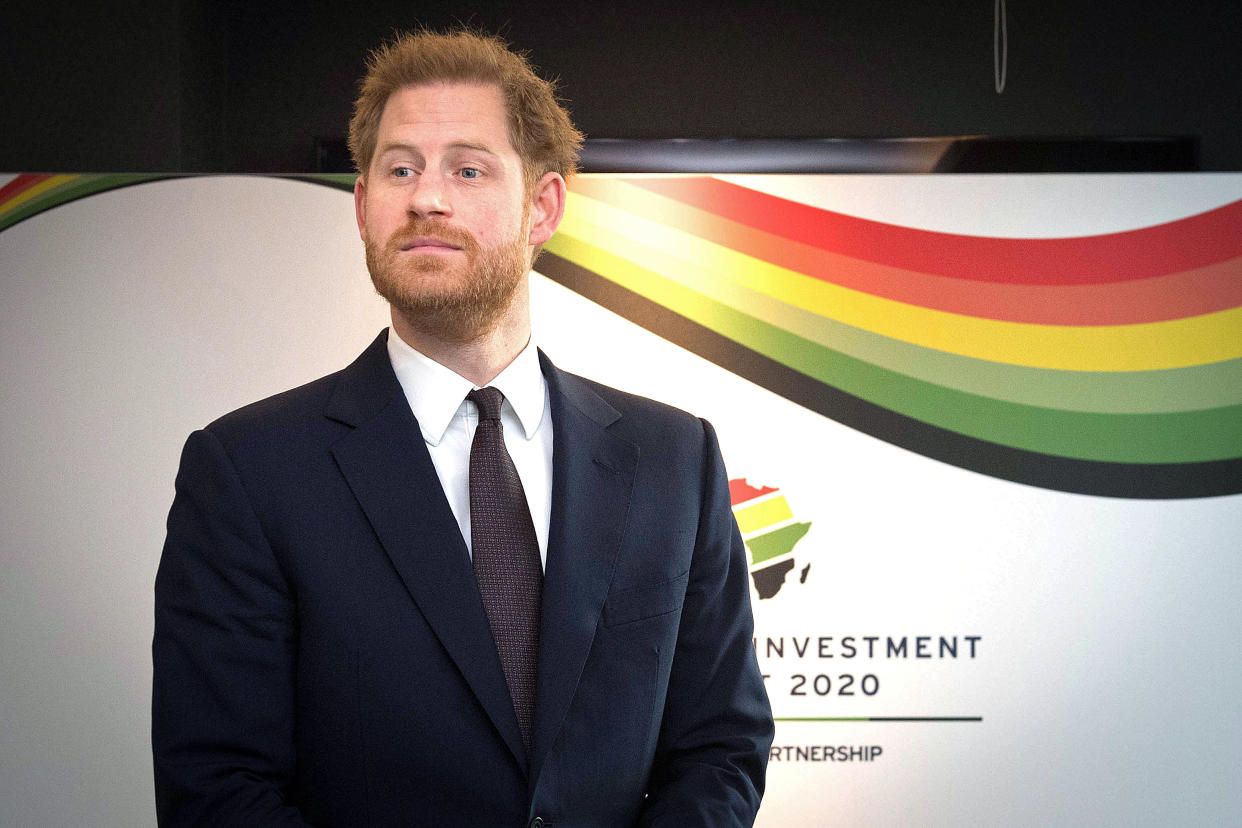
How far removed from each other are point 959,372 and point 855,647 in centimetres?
70

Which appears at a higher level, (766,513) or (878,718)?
(766,513)

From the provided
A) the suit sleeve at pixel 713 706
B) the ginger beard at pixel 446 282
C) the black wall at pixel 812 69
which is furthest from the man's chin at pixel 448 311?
the black wall at pixel 812 69

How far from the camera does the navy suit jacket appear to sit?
1.28 metres

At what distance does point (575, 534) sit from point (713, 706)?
1.08 ft

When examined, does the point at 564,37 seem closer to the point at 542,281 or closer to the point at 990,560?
the point at 542,281

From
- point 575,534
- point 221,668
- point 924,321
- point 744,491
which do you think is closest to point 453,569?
point 575,534

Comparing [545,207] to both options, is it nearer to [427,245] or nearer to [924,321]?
[427,245]

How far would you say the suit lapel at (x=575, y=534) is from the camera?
1.33 m

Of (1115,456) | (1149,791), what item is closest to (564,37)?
(1115,456)

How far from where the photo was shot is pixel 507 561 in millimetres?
1395

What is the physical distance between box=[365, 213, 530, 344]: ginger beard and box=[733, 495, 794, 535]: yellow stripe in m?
1.25

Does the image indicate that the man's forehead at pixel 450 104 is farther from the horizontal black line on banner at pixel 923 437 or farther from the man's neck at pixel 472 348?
the horizontal black line on banner at pixel 923 437

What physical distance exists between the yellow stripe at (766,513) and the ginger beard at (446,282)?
49.1 inches

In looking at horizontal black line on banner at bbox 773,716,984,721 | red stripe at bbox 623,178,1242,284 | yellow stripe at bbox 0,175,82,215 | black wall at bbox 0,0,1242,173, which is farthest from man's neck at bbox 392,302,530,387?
black wall at bbox 0,0,1242,173
